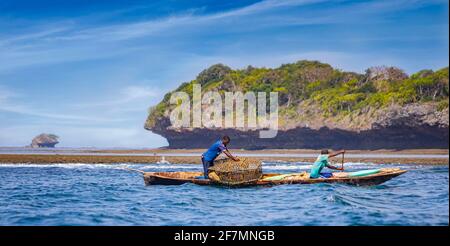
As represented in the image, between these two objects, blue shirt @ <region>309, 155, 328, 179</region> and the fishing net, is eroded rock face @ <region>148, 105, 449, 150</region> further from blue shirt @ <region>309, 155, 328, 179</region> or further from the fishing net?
the fishing net

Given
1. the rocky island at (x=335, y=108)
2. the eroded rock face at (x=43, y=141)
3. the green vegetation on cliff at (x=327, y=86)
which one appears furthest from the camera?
the eroded rock face at (x=43, y=141)

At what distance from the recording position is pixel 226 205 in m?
12.8

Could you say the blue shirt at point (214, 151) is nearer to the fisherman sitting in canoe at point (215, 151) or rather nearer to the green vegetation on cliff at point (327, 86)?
the fisherman sitting in canoe at point (215, 151)

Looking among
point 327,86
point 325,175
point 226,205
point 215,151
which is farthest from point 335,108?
point 226,205

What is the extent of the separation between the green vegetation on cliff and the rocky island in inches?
3.4

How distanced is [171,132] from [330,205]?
6314cm

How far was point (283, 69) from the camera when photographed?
242 feet

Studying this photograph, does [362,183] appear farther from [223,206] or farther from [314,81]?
[314,81]

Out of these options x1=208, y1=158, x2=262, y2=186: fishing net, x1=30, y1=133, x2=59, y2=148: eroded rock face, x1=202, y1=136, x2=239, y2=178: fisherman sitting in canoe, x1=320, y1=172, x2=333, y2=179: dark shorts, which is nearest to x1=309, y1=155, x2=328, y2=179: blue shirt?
x1=320, y1=172, x2=333, y2=179: dark shorts

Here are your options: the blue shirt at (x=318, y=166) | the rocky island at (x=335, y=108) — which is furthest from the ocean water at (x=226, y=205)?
the rocky island at (x=335, y=108)

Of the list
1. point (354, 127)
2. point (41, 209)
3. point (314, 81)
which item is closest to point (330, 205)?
point (41, 209)

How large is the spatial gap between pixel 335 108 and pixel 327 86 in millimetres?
6062

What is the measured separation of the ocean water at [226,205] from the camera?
10.3m

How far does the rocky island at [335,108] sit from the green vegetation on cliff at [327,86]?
88mm
